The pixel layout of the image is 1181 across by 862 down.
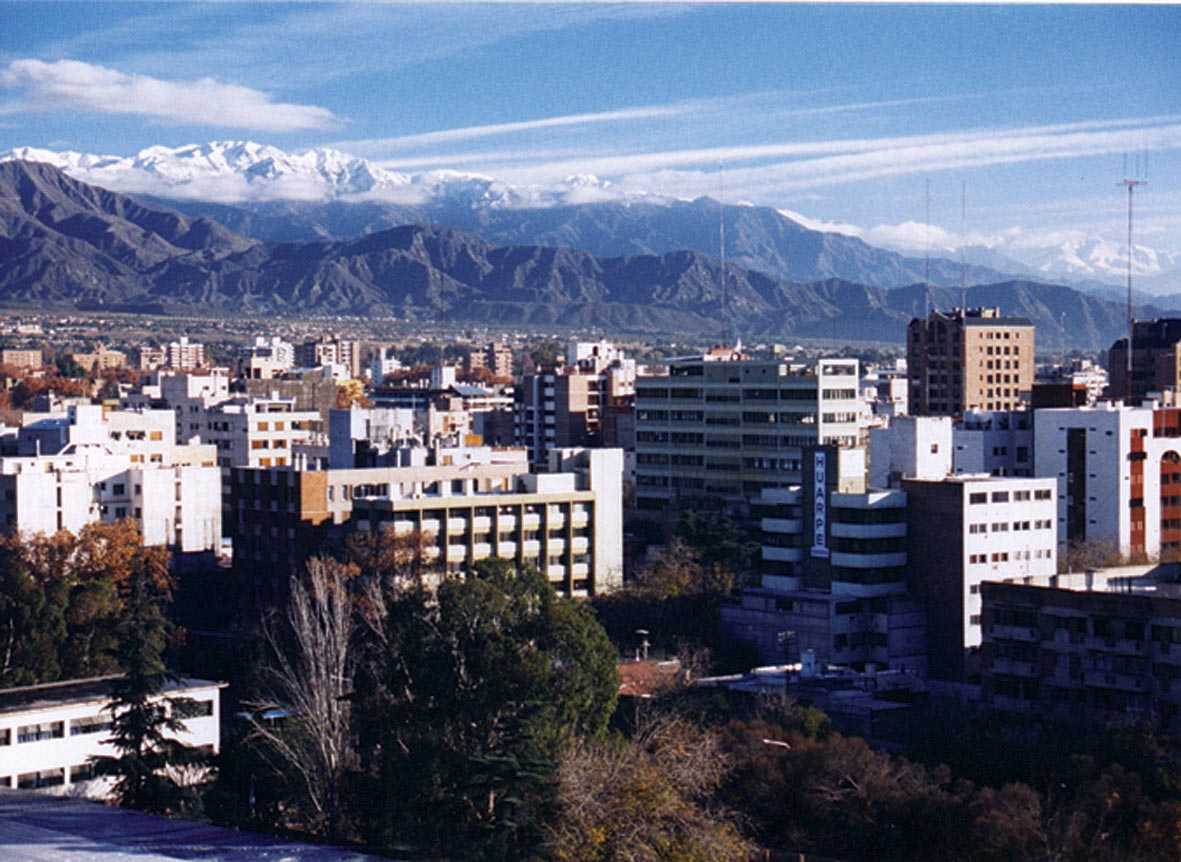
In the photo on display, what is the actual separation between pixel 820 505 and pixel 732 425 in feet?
39.1

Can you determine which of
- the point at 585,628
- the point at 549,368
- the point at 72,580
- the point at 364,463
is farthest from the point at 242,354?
the point at 585,628

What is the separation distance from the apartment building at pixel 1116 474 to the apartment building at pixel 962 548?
19.8 ft

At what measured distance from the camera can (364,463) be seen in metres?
32.7

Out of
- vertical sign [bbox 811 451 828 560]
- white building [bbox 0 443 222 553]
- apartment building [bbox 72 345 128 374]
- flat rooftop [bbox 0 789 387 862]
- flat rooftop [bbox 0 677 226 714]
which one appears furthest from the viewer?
apartment building [bbox 72 345 128 374]

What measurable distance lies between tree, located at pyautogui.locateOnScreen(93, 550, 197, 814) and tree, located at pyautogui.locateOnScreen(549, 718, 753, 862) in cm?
479

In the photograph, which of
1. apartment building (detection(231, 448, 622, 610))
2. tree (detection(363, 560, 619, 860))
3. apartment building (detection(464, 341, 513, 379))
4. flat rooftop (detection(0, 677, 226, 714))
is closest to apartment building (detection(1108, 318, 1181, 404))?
apartment building (detection(231, 448, 622, 610))

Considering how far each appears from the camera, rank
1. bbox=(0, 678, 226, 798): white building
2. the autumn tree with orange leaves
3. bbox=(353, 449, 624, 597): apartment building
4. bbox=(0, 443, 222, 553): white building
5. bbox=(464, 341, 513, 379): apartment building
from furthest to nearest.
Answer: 1. bbox=(464, 341, 513, 379): apartment building
2. bbox=(0, 443, 222, 553): white building
3. bbox=(353, 449, 624, 597): apartment building
4. the autumn tree with orange leaves
5. bbox=(0, 678, 226, 798): white building

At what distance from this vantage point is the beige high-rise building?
55.6 meters

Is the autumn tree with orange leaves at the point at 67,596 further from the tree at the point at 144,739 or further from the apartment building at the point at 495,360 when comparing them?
the apartment building at the point at 495,360

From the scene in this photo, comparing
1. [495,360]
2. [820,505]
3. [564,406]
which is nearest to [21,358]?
[495,360]

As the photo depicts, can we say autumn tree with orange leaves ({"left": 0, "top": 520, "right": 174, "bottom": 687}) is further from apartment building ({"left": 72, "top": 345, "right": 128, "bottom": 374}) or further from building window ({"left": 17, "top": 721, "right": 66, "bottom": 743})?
apartment building ({"left": 72, "top": 345, "right": 128, "bottom": 374})

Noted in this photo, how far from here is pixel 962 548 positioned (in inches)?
1009

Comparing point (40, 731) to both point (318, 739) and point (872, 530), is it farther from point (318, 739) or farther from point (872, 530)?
point (872, 530)

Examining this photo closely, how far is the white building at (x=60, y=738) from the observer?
19.2 metres
